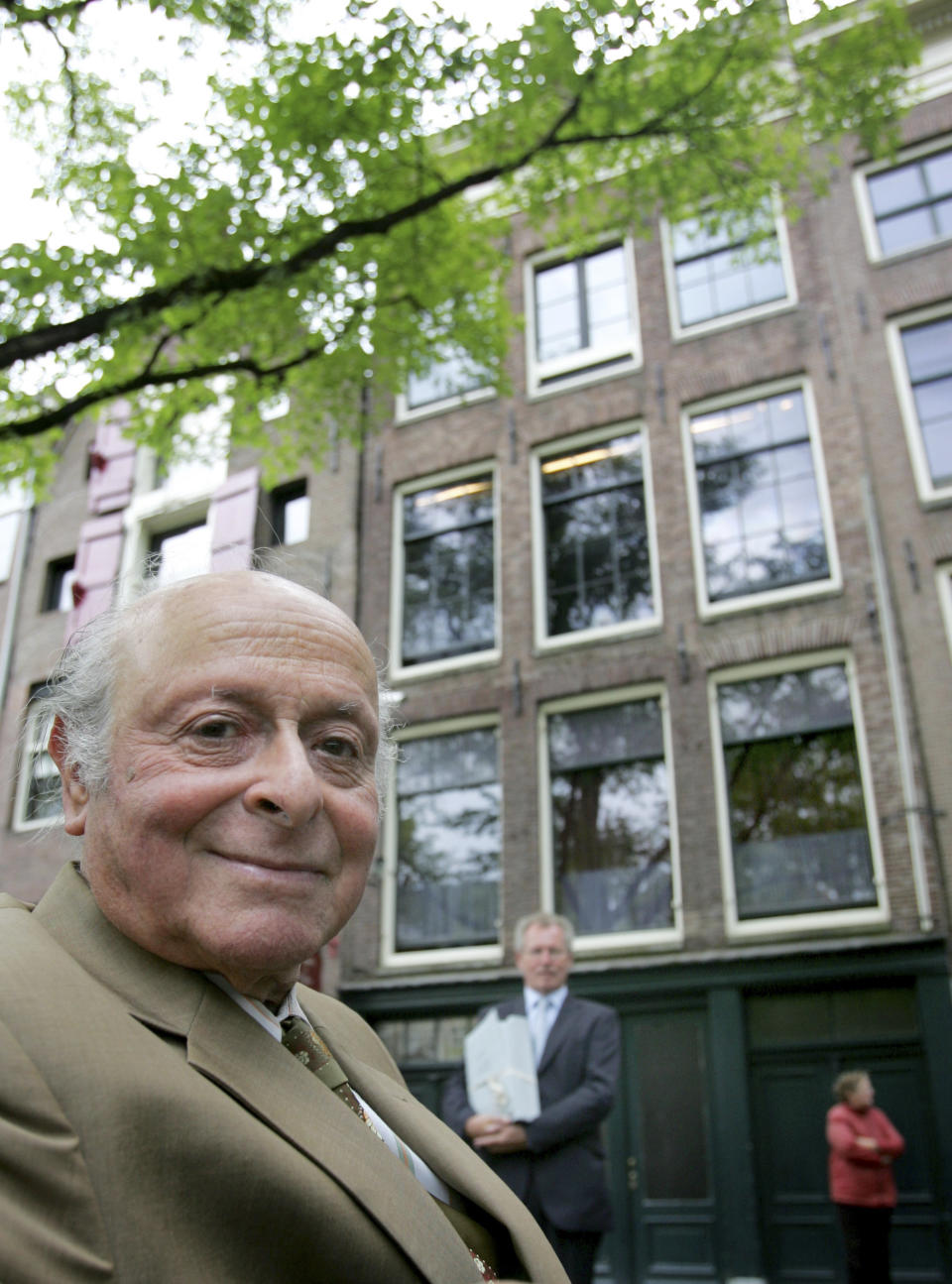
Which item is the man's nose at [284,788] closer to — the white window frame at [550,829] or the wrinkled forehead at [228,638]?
the wrinkled forehead at [228,638]

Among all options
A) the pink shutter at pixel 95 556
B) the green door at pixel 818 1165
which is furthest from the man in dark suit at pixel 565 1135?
the pink shutter at pixel 95 556

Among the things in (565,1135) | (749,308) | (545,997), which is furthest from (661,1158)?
(749,308)

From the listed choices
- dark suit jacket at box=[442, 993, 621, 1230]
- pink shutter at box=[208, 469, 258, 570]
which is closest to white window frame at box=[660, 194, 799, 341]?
pink shutter at box=[208, 469, 258, 570]

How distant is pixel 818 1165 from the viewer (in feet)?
29.7

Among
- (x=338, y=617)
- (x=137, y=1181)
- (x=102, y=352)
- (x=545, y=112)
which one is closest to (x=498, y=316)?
(x=545, y=112)

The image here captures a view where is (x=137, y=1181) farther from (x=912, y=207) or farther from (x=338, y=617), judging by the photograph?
(x=912, y=207)

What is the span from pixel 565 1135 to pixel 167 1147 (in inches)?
150

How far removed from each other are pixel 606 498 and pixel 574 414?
1.15 m

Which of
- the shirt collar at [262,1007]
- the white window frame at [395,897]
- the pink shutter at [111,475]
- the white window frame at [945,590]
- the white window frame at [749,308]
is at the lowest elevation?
the shirt collar at [262,1007]

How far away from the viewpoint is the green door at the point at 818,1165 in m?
8.47

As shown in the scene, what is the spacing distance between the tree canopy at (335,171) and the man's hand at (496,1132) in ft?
14.9

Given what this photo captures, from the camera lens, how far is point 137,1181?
31.4 inches

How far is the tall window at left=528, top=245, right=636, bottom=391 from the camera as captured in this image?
12852 millimetres

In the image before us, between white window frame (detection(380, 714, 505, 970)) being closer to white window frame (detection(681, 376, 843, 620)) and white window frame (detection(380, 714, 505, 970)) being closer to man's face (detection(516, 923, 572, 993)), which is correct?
white window frame (detection(681, 376, 843, 620))
